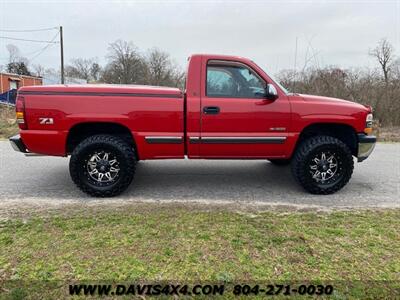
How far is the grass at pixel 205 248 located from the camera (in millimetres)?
2533

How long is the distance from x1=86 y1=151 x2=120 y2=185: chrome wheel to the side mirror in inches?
90.3

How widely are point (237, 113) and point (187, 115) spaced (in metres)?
0.70

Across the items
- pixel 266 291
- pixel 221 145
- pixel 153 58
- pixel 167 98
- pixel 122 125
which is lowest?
pixel 266 291

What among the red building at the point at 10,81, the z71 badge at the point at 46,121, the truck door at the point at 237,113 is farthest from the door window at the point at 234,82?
the red building at the point at 10,81

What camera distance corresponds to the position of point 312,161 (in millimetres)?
4609

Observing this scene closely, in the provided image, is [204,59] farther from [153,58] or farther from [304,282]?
[153,58]

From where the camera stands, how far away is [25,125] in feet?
13.8

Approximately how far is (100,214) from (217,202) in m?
1.53

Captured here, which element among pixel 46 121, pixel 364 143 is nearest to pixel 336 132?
pixel 364 143

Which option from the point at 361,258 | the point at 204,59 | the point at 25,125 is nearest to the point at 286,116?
the point at 204,59

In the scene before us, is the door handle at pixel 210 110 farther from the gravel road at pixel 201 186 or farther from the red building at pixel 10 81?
the red building at pixel 10 81

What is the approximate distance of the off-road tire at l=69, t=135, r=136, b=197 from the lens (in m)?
4.29

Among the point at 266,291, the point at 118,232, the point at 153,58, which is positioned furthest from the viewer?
the point at 153,58

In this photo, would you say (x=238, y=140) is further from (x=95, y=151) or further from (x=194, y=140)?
(x=95, y=151)
